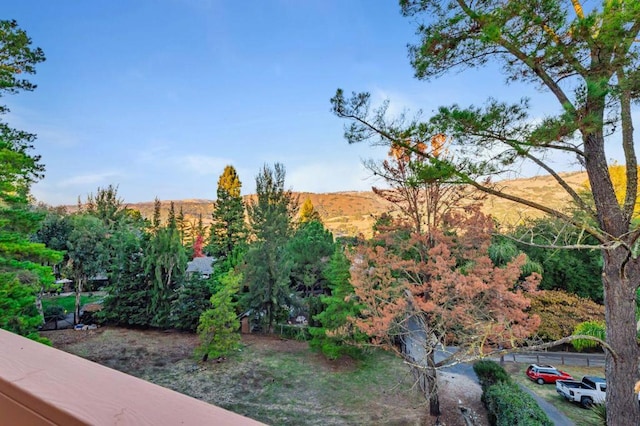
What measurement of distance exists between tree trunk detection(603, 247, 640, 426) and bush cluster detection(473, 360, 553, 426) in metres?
1.68

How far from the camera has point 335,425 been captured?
211 inches

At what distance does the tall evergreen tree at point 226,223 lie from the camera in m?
18.2

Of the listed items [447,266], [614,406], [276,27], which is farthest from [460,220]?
[276,27]

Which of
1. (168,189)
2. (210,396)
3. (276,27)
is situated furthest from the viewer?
(168,189)

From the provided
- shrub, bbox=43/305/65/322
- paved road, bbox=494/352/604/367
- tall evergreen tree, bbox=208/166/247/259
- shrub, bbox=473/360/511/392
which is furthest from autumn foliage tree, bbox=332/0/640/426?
tall evergreen tree, bbox=208/166/247/259

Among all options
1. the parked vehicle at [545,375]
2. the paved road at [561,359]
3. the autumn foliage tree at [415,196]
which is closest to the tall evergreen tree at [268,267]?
the autumn foliage tree at [415,196]

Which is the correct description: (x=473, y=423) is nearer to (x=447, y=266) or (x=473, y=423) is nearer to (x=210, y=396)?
(x=447, y=266)

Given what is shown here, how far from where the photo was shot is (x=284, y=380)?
7141 mm

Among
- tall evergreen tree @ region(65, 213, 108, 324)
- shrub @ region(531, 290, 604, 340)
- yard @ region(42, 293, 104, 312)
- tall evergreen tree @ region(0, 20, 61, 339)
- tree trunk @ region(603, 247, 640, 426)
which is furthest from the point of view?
yard @ region(42, 293, 104, 312)

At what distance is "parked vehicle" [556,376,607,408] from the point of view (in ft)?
21.3

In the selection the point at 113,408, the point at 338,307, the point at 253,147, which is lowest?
the point at 338,307

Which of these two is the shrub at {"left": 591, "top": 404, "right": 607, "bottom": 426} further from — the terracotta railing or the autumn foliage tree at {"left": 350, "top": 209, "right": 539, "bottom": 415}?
the terracotta railing

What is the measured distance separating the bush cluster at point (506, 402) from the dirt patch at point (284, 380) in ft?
1.39

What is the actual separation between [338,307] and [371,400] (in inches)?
89.1
